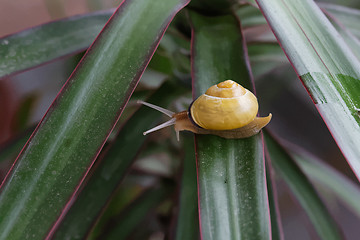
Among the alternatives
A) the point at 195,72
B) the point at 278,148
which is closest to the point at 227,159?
the point at 195,72

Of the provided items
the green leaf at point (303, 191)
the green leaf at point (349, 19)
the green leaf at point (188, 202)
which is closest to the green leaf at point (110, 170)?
the green leaf at point (188, 202)

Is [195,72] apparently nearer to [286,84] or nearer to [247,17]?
[247,17]

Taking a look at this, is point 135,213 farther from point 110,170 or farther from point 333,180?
point 333,180

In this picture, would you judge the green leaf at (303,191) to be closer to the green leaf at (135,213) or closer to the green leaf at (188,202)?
the green leaf at (188,202)

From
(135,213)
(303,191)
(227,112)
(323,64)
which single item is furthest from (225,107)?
(135,213)

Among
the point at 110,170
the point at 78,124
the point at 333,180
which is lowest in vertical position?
the point at 333,180

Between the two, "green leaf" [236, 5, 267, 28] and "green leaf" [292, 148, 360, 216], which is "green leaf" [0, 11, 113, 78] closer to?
"green leaf" [236, 5, 267, 28]

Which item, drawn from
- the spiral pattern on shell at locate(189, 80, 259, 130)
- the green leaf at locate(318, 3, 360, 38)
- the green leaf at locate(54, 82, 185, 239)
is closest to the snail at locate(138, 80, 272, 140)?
the spiral pattern on shell at locate(189, 80, 259, 130)
